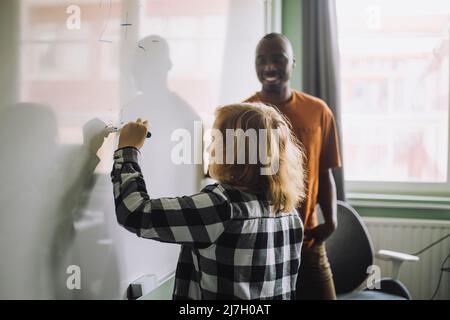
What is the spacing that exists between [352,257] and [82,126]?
5.37 ft

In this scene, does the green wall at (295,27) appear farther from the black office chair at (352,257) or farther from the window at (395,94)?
the black office chair at (352,257)

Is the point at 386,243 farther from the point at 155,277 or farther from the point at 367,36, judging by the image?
the point at 155,277

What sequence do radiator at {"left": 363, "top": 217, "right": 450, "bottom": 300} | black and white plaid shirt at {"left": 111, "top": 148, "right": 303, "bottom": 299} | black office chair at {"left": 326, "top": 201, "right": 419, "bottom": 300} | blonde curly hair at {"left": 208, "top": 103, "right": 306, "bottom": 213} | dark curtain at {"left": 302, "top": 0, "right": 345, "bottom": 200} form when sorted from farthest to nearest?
dark curtain at {"left": 302, "top": 0, "right": 345, "bottom": 200} → radiator at {"left": 363, "top": 217, "right": 450, "bottom": 300} → black office chair at {"left": 326, "top": 201, "right": 419, "bottom": 300} → blonde curly hair at {"left": 208, "top": 103, "right": 306, "bottom": 213} → black and white plaid shirt at {"left": 111, "top": 148, "right": 303, "bottom": 299}

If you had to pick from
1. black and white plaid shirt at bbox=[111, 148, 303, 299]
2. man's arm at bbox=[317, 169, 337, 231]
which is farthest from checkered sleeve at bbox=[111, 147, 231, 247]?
man's arm at bbox=[317, 169, 337, 231]

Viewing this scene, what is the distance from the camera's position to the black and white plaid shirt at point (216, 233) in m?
0.86

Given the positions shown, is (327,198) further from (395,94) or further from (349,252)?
(395,94)

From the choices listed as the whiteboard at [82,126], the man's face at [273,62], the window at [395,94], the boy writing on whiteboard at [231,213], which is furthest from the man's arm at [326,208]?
the window at [395,94]

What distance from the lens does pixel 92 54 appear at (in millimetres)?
931

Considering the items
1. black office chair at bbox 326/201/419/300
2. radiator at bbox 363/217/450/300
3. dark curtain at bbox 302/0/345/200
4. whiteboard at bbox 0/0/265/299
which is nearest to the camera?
whiteboard at bbox 0/0/265/299

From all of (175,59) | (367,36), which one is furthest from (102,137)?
(367,36)

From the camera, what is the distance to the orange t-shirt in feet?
5.62

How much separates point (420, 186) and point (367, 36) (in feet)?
3.06

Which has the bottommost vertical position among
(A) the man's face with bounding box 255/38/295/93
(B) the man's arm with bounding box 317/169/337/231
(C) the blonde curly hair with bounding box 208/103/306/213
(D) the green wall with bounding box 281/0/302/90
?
(B) the man's arm with bounding box 317/169/337/231

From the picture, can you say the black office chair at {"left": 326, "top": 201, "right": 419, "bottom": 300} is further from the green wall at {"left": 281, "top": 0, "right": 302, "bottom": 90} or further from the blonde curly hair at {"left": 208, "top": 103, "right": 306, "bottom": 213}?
the blonde curly hair at {"left": 208, "top": 103, "right": 306, "bottom": 213}
